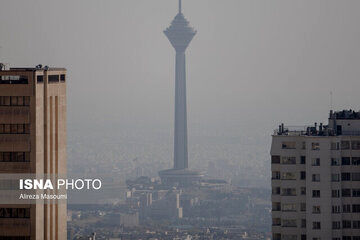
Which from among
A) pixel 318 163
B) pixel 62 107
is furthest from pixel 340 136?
pixel 62 107

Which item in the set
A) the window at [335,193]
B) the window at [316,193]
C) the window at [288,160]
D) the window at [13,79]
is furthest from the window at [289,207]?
the window at [13,79]

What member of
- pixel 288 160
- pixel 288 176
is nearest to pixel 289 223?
pixel 288 176

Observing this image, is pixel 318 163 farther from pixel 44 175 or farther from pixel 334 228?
pixel 44 175

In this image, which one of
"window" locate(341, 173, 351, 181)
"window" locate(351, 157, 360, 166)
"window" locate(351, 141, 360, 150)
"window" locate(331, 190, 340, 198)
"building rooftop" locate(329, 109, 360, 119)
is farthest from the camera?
"building rooftop" locate(329, 109, 360, 119)

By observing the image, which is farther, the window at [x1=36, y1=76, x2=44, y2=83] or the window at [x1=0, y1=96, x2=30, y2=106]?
the window at [x1=36, y1=76, x2=44, y2=83]

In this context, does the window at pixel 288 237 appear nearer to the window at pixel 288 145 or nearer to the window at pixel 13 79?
the window at pixel 288 145

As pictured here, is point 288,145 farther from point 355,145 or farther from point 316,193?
point 355,145

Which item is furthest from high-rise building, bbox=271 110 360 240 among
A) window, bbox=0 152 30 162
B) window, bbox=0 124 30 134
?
window, bbox=0 124 30 134

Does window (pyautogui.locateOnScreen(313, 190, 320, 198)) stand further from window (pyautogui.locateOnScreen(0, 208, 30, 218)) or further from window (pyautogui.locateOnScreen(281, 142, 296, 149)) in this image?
window (pyautogui.locateOnScreen(0, 208, 30, 218))
